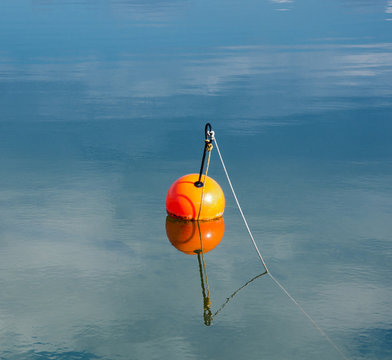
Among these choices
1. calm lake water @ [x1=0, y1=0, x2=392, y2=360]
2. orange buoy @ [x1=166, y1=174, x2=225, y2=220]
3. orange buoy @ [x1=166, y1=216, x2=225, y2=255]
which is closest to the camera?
calm lake water @ [x1=0, y1=0, x2=392, y2=360]

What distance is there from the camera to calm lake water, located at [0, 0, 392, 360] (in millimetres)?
8469

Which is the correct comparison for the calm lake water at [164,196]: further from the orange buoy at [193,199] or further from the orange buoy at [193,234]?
the orange buoy at [193,199]

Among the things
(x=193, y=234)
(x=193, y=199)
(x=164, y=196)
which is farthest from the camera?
(x=164, y=196)

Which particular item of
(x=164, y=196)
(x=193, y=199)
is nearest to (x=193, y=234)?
(x=193, y=199)

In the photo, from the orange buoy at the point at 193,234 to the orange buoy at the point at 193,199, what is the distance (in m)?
0.12

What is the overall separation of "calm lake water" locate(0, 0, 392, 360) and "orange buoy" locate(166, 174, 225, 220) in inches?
16.7

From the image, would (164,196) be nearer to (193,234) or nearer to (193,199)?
(193,199)

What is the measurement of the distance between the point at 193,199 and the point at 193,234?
57 centimetres

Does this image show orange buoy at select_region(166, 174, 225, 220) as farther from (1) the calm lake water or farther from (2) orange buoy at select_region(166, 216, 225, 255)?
(1) the calm lake water

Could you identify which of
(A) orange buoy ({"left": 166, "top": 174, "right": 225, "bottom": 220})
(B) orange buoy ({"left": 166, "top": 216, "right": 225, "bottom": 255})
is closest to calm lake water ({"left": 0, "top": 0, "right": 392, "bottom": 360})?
(B) orange buoy ({"left": 166, "top": 216, "right": 225, "bottom": 255})

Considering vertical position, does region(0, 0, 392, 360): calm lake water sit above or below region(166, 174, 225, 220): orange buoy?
below

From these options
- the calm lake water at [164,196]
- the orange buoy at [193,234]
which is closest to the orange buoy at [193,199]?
the orange buoy at [193,234]

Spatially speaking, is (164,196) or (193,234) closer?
(193,234)

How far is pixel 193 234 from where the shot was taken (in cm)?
1145
